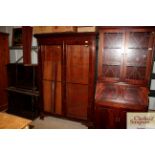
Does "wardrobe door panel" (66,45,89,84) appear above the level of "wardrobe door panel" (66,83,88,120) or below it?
above

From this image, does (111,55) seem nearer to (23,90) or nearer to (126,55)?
(126,55)

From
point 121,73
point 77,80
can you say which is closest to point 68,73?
point 77,80

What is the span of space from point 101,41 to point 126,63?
0.55m

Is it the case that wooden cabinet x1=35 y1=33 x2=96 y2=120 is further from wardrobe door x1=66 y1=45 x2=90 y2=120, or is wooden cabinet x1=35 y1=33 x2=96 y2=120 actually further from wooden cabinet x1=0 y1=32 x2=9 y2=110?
wooden cabinet x1=0 y1=32 x2=9 y2=110

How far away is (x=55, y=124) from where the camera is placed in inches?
110

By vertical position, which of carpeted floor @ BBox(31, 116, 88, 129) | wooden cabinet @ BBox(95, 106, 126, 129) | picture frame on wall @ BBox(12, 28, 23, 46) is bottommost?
carpeted floor @ BBox(31, 116, 88, 129)

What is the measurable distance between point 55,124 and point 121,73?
1.58 m

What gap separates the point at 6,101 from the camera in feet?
11.7

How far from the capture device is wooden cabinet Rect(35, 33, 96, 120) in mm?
2441

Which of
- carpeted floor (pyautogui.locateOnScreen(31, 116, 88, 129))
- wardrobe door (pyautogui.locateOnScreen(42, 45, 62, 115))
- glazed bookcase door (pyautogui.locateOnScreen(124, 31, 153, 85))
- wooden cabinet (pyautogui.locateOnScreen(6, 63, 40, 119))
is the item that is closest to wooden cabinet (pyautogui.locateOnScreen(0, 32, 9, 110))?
wooden cabinet (pyautogui.locateOnScreen(6, 63, 40, 119))

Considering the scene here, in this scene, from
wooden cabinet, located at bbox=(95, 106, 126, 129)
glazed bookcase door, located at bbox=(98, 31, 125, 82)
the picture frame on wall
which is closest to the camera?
wooden cabinet, located at bbox=(95, 106, 126, 129)

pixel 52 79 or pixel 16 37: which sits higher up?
pixel 16 37

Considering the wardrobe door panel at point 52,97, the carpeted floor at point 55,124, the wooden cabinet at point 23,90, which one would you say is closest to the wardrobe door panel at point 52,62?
the wardrobe door panel at point 52,97
